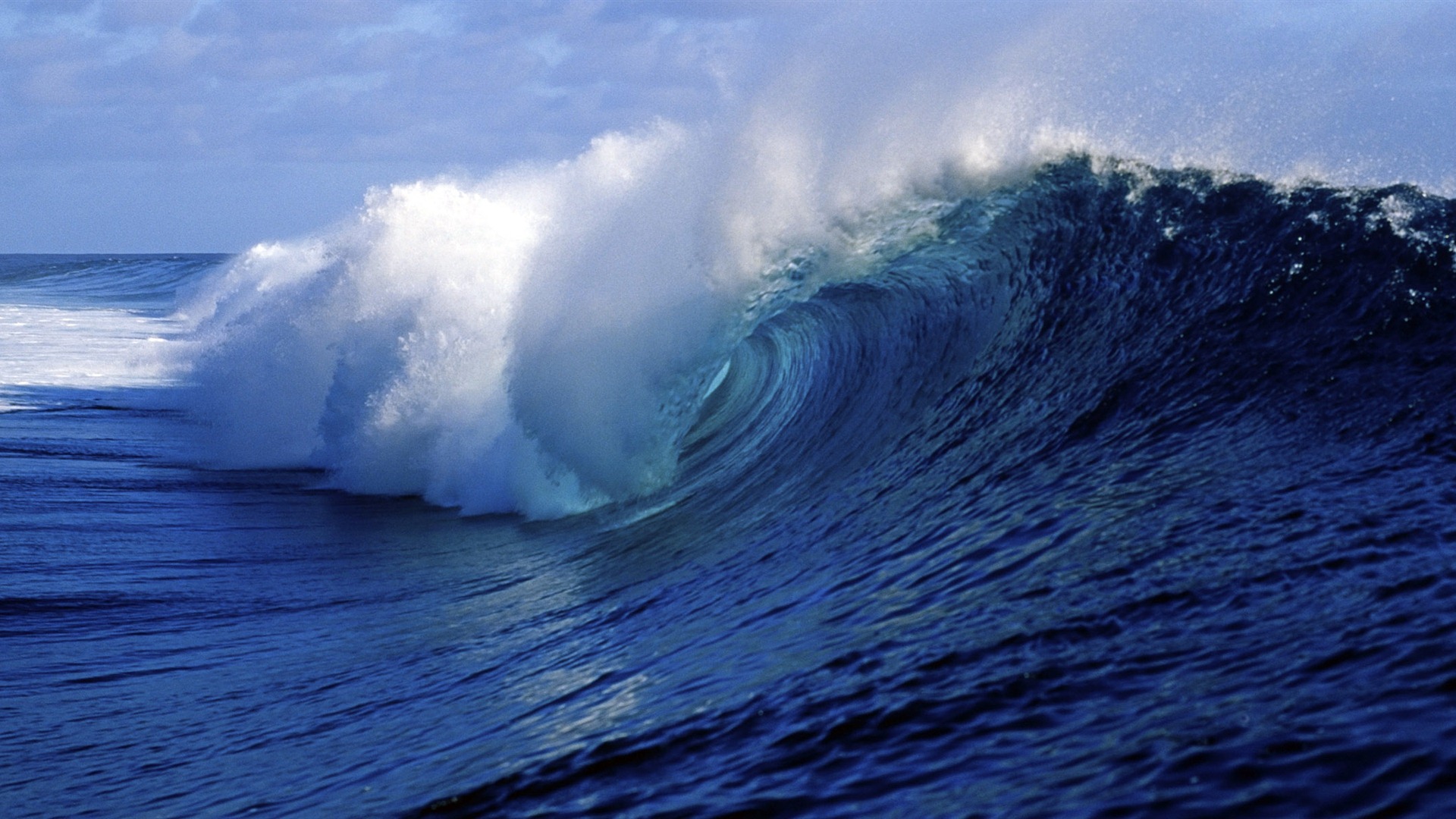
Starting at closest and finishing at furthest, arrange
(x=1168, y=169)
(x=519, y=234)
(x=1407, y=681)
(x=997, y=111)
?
(x=1407, y=681) < (x=1168, y=169) < (x=997, y=111) < (x=519, y=234)

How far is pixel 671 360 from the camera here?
10797 millimetres

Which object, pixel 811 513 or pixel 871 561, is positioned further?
pixel 811 513

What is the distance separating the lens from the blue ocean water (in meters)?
3.64

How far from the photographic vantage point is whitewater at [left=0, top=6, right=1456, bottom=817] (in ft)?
12.3

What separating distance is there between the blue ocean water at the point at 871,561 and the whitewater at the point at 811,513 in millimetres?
27

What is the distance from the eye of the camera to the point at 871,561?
20.4 feet

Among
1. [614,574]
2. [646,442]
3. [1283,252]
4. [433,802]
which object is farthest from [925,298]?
[433,802]

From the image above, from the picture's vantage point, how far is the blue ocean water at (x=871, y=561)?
11.9ft

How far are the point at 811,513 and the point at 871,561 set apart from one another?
1.72 metres

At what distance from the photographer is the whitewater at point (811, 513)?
148 inches

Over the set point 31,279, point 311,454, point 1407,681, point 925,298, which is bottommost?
point 1407,681

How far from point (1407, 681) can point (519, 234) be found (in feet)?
40.9

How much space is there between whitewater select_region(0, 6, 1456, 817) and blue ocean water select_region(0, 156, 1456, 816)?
27 millimetres

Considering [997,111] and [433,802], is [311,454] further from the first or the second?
[433,802]
